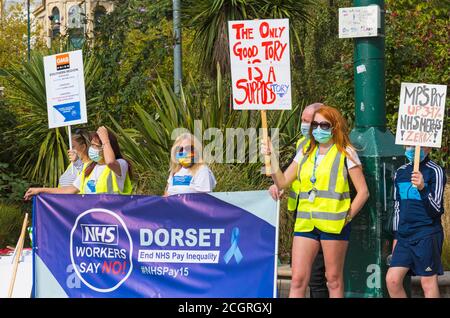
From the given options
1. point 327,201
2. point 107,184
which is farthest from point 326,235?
point 107,184

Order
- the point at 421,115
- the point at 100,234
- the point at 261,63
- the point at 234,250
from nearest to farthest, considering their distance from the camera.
→ the point at 421,115, the point at 234,250, the point at 261,63, the point at 100,234

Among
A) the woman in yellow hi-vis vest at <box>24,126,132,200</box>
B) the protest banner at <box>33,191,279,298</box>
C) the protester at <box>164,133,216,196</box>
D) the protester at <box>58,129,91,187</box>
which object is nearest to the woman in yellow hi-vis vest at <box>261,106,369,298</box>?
the protest banner at <box>33,191,279,298</box>

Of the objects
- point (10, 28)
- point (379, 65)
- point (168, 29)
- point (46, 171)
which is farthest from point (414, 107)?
point (10, 28)

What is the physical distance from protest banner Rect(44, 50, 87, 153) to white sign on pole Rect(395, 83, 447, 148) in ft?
12.0

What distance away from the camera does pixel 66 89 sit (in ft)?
33.1

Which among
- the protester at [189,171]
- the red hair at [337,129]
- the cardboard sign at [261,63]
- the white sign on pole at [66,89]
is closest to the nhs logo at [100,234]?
the protester at [189,171]

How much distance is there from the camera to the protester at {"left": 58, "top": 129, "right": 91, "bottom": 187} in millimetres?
9695

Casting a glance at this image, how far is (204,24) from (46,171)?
4377 mm

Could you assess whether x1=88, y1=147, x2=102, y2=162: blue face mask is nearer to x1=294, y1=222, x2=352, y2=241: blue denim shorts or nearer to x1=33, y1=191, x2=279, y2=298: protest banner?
x1=33, y1=191, x2=279, y2=298: protest banner

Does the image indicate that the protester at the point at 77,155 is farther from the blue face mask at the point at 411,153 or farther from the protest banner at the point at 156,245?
the blue face mask at the point at 411,153

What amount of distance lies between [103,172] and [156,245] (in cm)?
125

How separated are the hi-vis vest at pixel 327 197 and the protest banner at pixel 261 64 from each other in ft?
2.24

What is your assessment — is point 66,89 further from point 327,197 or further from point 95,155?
point 327,197

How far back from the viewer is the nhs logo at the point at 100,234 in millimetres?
8328
